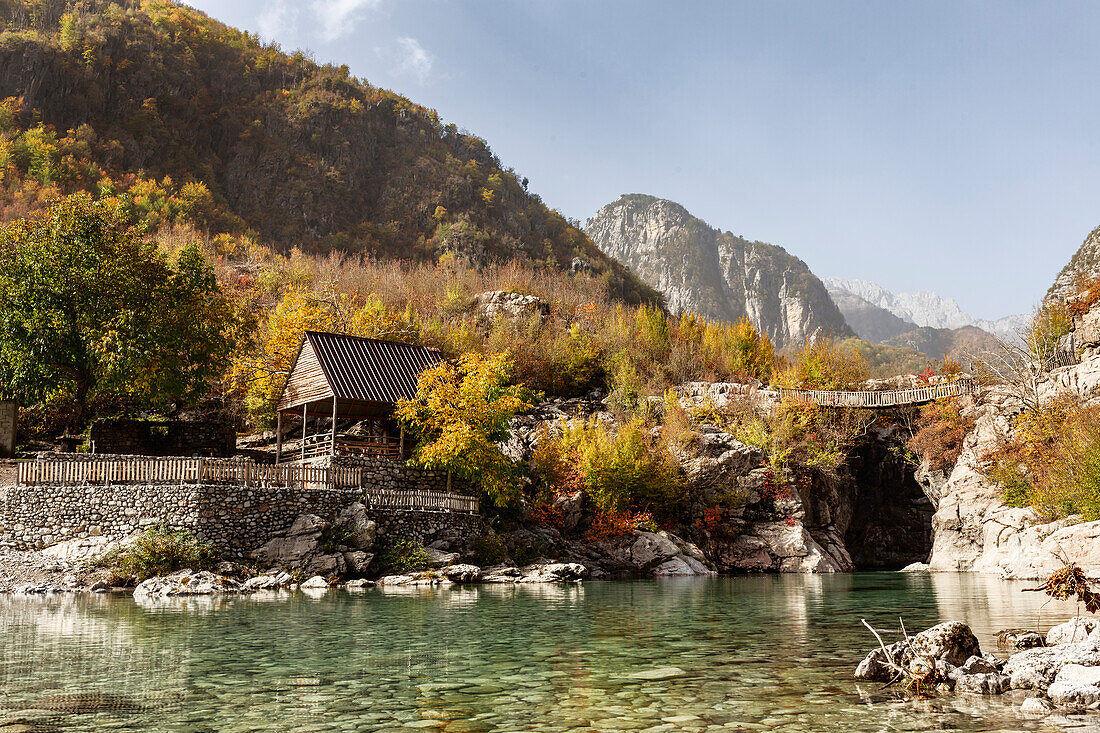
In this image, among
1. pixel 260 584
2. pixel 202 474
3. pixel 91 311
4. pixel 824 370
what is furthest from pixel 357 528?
pixel 824 370

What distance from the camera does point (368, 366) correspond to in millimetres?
30625

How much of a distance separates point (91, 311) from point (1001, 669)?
91.2 ft

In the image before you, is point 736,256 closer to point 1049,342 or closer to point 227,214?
point 227,214

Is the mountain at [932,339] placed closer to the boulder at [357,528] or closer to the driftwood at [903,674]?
the boulder at [357,528]

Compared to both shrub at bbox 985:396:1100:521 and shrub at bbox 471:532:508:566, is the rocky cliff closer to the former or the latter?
shrub at bbox 985:396:1100:521

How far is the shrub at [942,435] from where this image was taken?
39.4 metres

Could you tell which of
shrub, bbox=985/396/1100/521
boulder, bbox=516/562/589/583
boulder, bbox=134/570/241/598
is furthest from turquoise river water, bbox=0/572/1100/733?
shrub, bbox=985/396/1100/521

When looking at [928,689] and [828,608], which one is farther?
[828,608]

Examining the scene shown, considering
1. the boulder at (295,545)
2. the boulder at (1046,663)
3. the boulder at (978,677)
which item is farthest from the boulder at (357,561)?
the boulder at (1046,663)

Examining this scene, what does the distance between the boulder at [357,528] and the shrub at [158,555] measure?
3.91 m

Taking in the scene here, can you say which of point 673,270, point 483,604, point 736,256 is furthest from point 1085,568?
point 736,256

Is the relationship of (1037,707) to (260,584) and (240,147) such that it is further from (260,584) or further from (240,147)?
(240,147)

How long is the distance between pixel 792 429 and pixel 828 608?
24.8 m

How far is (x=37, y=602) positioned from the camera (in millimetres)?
17781
